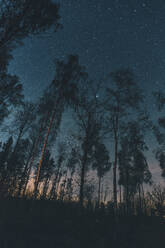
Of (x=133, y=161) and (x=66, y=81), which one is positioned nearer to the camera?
(x=66, y=81)

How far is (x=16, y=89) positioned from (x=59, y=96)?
18.8 feet

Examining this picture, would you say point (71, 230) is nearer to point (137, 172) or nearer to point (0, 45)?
point (0, 45)

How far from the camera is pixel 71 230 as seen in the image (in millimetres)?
7879

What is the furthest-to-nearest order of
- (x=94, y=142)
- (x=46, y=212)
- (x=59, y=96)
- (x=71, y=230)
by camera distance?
(x=94, y=142) → (x=59, y=96) → (x=46, y=212) → (x=71, y=230)

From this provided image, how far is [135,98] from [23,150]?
2543 centimetres

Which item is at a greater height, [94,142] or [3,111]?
[3,111]

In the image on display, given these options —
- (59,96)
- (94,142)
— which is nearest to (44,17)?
(59,96)

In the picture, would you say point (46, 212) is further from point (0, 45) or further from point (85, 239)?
point (0, 45)

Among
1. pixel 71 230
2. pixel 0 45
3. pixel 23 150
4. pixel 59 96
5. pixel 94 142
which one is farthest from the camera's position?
pixel 23 150

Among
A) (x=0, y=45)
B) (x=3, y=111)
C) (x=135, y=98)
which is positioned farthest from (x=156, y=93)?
(x=3, y=111)

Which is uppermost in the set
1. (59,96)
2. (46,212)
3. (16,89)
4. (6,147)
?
(16,89)

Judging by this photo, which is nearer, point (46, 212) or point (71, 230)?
point (71, 230)

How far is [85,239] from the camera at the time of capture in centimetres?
732

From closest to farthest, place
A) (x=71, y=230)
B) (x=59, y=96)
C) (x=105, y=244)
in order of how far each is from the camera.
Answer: (x=105, y=244)
(x=71, y=230)
(x=59, y=96)
